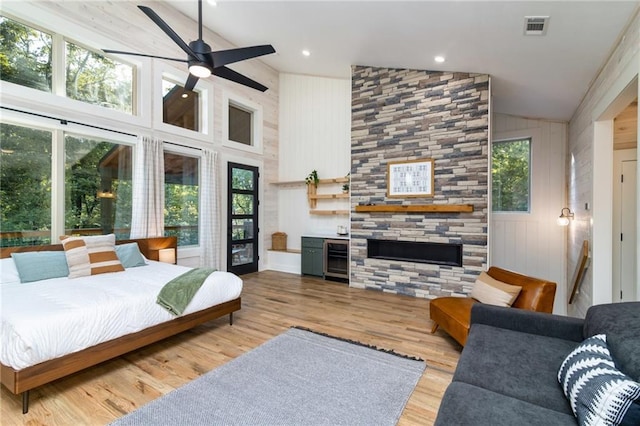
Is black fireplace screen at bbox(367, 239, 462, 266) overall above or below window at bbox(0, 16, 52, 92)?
below

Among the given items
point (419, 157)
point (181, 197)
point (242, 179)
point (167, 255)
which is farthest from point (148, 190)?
point (419, 157)

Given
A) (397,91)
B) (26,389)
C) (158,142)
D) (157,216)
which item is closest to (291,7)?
(397,91)

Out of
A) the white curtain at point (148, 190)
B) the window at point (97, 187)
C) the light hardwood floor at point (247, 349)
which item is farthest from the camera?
the white curtain at point (148, 190)

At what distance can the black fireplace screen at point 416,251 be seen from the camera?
15.4ft

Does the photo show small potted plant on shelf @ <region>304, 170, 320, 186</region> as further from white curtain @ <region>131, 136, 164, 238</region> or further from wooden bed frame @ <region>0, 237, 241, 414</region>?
wooden bed frame @ <region>0, 237, 241, 414</region>

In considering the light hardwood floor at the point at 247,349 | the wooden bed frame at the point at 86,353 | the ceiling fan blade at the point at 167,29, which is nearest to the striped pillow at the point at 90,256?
the wooden bed frame at the point at 86,353

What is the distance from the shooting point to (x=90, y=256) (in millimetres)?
3273

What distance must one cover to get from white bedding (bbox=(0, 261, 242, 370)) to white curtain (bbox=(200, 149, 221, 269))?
202 centimetres

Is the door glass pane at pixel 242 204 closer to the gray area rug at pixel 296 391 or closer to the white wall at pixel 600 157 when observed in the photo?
the gray area rug at pixel 296 391

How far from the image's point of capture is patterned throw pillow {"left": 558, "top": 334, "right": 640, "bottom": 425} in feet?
3.47

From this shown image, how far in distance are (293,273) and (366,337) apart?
133 inches

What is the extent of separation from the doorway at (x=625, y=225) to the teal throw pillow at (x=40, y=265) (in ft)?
21.8

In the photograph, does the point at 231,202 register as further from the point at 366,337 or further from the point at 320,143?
the point at 366,337

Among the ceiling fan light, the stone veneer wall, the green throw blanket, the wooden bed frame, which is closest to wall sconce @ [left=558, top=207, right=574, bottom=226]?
the stone veneer wall
